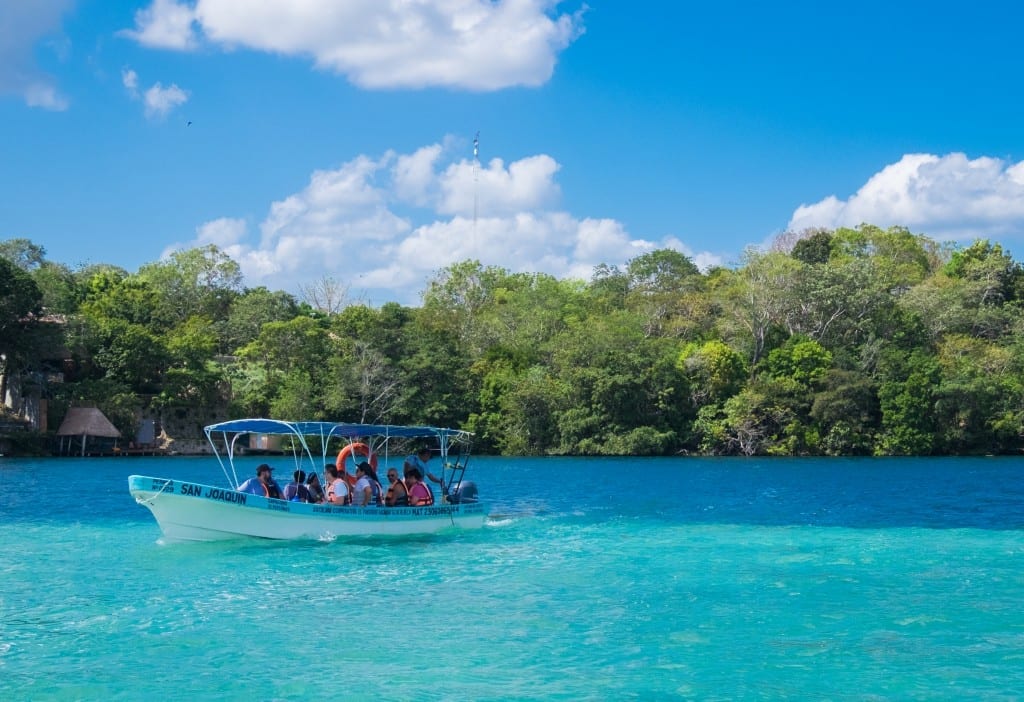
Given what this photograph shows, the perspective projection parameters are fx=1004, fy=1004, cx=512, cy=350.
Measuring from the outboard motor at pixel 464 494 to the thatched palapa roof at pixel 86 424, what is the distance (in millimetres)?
47687

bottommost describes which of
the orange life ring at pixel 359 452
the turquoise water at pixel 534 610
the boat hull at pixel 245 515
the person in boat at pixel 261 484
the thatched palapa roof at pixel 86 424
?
the turquoise water at pixel 534 610

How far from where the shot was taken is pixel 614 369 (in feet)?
241

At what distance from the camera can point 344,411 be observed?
76875 mm

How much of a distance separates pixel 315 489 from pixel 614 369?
4759 cm

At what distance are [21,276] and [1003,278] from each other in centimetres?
7777

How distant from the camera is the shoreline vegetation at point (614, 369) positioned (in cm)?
6975

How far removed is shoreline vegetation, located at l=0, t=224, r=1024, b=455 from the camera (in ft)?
229

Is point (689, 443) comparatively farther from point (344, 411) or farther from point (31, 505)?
point (31, 505)

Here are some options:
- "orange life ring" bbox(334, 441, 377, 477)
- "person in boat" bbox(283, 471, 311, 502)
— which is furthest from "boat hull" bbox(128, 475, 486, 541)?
"orange life ring" bbox(334, 441, 377, 477)

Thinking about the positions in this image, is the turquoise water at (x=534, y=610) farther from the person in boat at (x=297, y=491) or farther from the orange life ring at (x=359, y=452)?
the orange life ring at (x=359, y=452)

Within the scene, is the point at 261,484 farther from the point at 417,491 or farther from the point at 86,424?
the point at 86,424

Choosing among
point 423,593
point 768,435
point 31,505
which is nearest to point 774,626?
point 423,593

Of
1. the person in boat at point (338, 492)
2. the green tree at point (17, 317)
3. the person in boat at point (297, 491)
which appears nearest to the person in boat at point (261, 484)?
the person in boat at point (297, 491)

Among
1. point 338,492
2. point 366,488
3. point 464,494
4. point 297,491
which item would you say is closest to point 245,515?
point 297,491
